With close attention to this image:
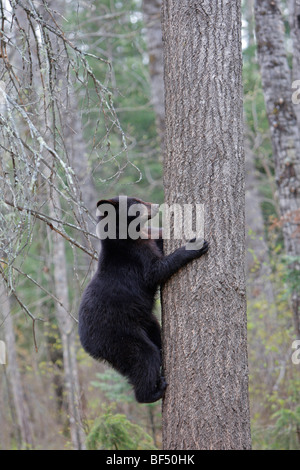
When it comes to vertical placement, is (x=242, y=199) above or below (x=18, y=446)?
above

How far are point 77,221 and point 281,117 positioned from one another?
523cm

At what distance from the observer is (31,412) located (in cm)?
1525

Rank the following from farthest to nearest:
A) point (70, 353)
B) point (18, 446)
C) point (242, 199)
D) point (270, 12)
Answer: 1. point (18, 446)
2. point (70, 353)
3. point (270, 12)
4. point (242, 199)

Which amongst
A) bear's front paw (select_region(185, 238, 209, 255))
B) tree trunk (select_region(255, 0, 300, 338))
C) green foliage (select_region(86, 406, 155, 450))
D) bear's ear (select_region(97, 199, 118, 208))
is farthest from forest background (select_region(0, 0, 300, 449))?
bear's front paw (select_region(185, 238, 209, 255))

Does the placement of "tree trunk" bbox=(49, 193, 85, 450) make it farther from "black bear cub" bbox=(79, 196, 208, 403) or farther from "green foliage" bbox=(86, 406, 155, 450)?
"black bear cub" bbox=(79, 196, 208, 403)

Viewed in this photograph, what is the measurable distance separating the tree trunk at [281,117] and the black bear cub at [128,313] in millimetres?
3917

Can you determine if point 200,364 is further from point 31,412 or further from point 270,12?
point 31,412

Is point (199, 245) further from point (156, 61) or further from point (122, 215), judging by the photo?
point (156, 61)

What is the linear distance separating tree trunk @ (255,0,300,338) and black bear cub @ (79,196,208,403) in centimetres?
392

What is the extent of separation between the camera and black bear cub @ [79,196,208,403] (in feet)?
12.8

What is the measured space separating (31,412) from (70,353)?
23.7ft

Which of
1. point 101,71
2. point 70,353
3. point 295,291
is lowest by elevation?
point 70,353
